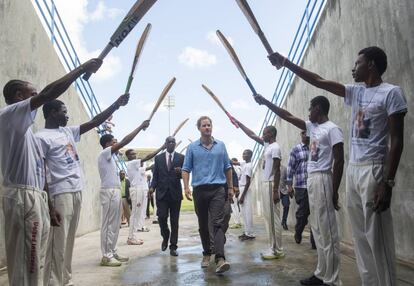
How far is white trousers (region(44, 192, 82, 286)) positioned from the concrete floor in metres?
0.54

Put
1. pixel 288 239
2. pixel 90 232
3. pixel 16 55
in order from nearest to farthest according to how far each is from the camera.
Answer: pixel 16 55 < pixel 288 239 < pixel 90 232

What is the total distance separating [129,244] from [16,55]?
4.37 m

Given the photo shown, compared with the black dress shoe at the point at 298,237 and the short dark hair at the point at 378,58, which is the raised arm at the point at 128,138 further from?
the short dark hair at the point at 378,58

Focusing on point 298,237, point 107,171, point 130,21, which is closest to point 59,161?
point 130,21

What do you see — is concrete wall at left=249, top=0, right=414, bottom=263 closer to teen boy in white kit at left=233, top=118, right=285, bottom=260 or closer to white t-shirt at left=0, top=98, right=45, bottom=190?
teen boy in white kit at left=233, top=118, right=285, bottom=260

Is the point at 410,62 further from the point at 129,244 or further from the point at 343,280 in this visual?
the point at 129,244

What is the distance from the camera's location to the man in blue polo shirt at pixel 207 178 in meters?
5.31

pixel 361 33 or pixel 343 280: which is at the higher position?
pixel 361 33

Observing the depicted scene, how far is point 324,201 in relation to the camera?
4117 millimetres

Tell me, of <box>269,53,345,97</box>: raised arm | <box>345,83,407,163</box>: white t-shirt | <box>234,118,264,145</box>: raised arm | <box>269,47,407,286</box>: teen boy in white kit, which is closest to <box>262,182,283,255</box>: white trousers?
<box>234,118,264,145</box>: raised arm

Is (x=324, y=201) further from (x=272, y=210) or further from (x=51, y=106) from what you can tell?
(x=51, y=106)

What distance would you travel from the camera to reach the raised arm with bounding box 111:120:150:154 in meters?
A: 6.05

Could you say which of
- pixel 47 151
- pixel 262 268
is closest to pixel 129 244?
pixel 262 268

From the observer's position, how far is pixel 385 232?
3.02 m
